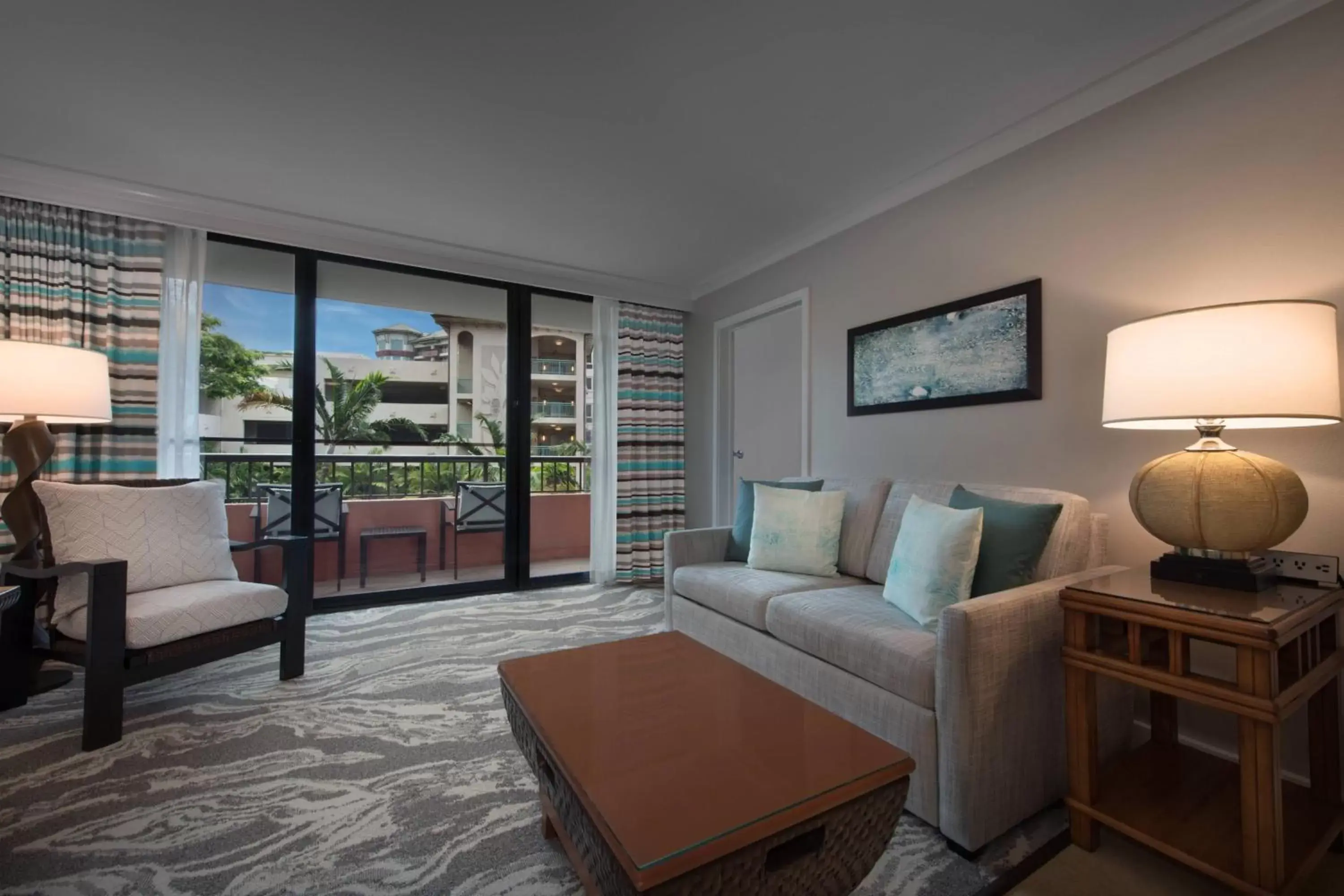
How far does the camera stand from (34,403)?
6.88 ft

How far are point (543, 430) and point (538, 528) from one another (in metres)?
1.00

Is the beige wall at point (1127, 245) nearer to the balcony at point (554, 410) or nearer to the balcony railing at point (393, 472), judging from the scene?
the balcony at point (554, 410)

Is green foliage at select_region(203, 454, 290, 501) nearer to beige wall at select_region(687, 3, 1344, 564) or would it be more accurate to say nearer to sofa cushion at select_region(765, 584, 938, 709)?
sofa cushion at select_region(765, 584, 938, 709)

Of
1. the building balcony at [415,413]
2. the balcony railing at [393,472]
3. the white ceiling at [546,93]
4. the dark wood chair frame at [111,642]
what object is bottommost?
the dark wood chair frame at [111,642]

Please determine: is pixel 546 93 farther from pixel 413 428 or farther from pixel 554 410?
pixel 413 428

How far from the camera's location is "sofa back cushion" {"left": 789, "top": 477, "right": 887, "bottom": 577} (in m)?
2.50

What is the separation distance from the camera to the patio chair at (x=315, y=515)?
356 cm

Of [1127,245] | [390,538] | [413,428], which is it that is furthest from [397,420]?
[1127,245]

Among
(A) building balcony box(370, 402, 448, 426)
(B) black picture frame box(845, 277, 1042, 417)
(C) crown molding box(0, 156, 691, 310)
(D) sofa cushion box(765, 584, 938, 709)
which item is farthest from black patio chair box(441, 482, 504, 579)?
(D) sofa cushion box(765, 584, 938, 709)

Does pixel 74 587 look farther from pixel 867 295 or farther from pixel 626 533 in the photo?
pixel 867 295

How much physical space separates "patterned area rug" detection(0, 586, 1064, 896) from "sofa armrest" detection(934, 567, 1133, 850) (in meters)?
0.10

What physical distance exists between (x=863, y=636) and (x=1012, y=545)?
572 millimetres

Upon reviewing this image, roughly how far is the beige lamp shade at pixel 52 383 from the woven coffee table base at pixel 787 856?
2.52m

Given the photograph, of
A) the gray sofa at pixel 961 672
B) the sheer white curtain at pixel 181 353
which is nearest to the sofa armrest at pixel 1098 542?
the gray sofa at pixel 961 672
